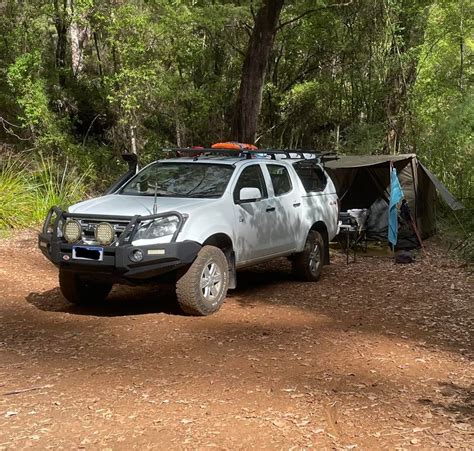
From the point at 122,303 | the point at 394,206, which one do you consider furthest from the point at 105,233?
the point at 394,206

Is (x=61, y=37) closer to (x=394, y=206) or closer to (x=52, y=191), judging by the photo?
(x=52, y=191)

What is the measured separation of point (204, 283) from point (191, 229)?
0.59 metres

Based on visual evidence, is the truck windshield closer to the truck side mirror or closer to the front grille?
the truck side mirror

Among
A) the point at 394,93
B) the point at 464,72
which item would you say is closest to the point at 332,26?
the point at 394,93

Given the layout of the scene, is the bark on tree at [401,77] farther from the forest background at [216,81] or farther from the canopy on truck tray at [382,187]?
the canopy on truck tray at [382,187]

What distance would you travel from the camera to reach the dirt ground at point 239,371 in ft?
12.4

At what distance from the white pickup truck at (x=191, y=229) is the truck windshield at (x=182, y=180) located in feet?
0.04

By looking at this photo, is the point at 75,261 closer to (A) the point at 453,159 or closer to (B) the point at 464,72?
(A) the point at 453,159

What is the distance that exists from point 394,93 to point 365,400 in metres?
14.3

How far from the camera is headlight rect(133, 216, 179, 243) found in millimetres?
6078

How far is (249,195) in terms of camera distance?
7223 mm

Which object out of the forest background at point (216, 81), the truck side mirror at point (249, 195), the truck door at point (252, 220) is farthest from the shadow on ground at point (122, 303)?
the forest background at point (216, 81)

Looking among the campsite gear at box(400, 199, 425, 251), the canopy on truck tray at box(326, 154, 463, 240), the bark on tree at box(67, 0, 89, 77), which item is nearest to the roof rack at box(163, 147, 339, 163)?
the campsite gear at box(400, 199, 425, 251)

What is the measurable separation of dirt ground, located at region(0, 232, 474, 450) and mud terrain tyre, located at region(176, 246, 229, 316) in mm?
177
